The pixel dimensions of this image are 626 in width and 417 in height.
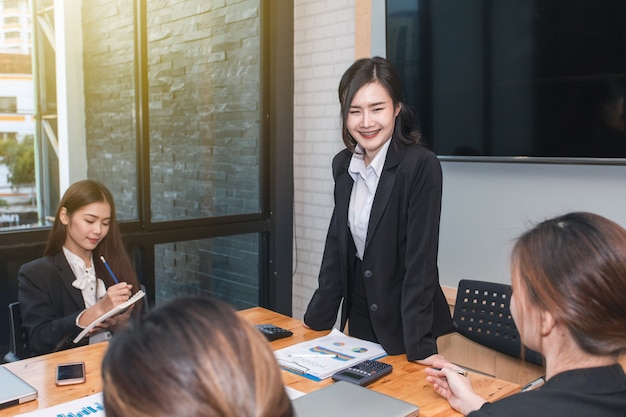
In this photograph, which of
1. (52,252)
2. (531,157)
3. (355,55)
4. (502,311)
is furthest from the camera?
(355,55)

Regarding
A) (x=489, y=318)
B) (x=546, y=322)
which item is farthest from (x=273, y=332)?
(x=546, y=322)

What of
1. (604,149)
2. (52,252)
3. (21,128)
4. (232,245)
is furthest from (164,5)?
(604,149)

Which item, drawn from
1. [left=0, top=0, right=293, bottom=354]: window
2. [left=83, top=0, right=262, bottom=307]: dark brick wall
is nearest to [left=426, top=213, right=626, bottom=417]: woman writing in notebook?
[left=0, top=0, right=293, bottom=354]: window

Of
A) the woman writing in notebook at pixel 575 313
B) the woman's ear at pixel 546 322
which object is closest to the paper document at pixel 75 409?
the woman writing in notebook at pixel 575 313

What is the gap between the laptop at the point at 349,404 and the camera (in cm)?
128

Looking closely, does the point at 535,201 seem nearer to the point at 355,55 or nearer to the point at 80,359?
the point at 355,55

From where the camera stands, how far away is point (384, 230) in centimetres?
189

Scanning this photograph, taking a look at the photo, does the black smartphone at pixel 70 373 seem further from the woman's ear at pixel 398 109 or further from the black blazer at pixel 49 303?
the woman's ear at pixel 398 109

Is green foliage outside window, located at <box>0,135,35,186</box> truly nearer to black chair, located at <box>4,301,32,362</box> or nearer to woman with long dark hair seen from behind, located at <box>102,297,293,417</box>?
black chair, located at <box>4,301,32,362</box>

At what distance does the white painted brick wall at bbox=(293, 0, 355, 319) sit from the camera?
353 cm

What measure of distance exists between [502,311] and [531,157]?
0.73 m

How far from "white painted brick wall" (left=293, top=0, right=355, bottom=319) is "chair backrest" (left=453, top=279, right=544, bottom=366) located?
157 cm

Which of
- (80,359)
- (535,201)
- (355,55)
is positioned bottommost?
(80,359)

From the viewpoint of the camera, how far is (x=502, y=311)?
2.12 m
